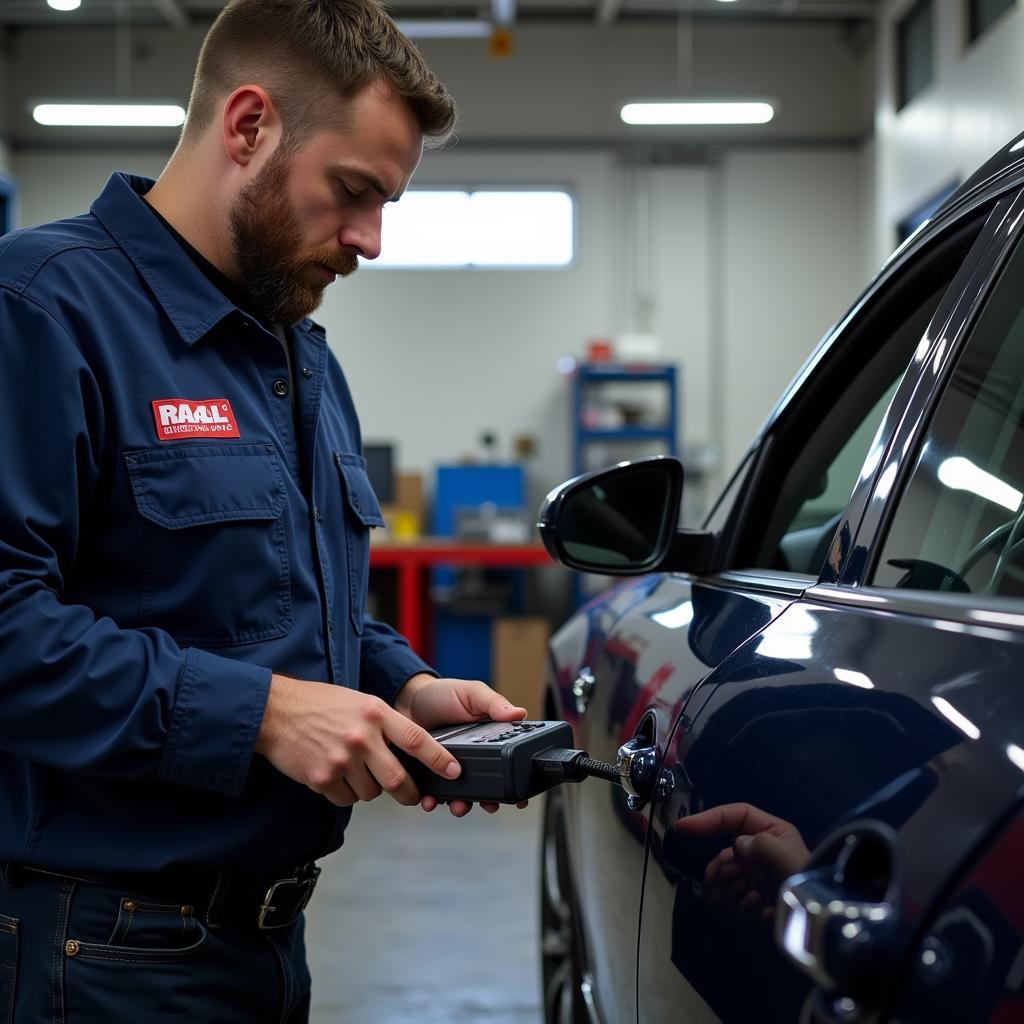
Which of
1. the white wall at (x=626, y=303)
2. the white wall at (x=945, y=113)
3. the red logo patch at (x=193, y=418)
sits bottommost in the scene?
the red logo patch at (x=193, y=418)

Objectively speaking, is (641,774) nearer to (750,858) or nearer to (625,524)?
(750,858)

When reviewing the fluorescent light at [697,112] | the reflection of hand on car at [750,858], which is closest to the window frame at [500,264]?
the fluorescent light at [697,112]

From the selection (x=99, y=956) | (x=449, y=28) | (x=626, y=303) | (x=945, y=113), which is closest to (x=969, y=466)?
(x=99, y=956)

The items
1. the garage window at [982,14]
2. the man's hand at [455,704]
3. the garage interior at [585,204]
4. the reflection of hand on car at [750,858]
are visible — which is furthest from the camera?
the garage interior at [585,204]

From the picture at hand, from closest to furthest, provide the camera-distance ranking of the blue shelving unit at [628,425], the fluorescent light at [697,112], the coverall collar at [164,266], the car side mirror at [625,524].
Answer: the coverall collar at [164,266] → the car side mirror at [625,524] → the fluorescent light at [697,112] → the blue shelving unit at [628,425]

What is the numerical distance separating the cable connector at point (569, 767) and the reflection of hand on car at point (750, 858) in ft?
0.75

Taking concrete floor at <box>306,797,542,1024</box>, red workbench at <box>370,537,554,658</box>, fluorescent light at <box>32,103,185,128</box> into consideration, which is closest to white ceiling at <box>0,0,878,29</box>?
fluorescent light at <box>32,103,185,128</box>

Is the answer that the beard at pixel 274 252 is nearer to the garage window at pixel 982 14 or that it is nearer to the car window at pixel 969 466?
the car window at pixel 969 466

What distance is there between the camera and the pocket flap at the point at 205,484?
1.17 m

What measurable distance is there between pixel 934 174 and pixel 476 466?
3896mm

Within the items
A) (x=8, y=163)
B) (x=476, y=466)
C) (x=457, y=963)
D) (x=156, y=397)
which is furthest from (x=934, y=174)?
(x=156, y=397)

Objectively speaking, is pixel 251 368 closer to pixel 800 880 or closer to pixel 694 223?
pixel 800 880

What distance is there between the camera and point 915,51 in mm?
8859

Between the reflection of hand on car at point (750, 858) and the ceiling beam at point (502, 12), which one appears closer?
the reflection of hand on car at point (750, 858)
